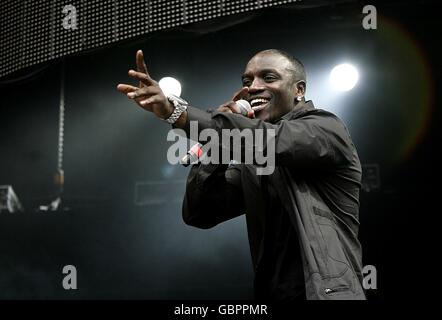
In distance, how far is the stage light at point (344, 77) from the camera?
5.26 m

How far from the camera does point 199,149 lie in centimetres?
239

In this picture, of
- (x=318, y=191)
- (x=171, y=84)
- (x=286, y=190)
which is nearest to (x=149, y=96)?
(x=286, y=190)

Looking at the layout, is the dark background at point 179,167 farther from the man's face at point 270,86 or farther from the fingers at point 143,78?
the fingers at point 143,78

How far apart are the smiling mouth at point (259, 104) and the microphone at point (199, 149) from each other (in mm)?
166

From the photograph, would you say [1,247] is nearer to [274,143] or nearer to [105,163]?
[105,163]

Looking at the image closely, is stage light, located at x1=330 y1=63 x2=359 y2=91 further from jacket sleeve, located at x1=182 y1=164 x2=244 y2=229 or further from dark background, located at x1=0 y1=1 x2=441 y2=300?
jacket sleeve, located at x1=182 y1=164 x2=244 y2=229

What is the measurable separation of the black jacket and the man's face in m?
0.13

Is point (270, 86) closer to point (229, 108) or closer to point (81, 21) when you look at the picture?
point (229, 108)

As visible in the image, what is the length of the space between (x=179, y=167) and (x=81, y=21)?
8.13 feet

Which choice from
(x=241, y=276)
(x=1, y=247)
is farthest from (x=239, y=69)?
(x=1, y=247)

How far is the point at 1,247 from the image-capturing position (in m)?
5.83
